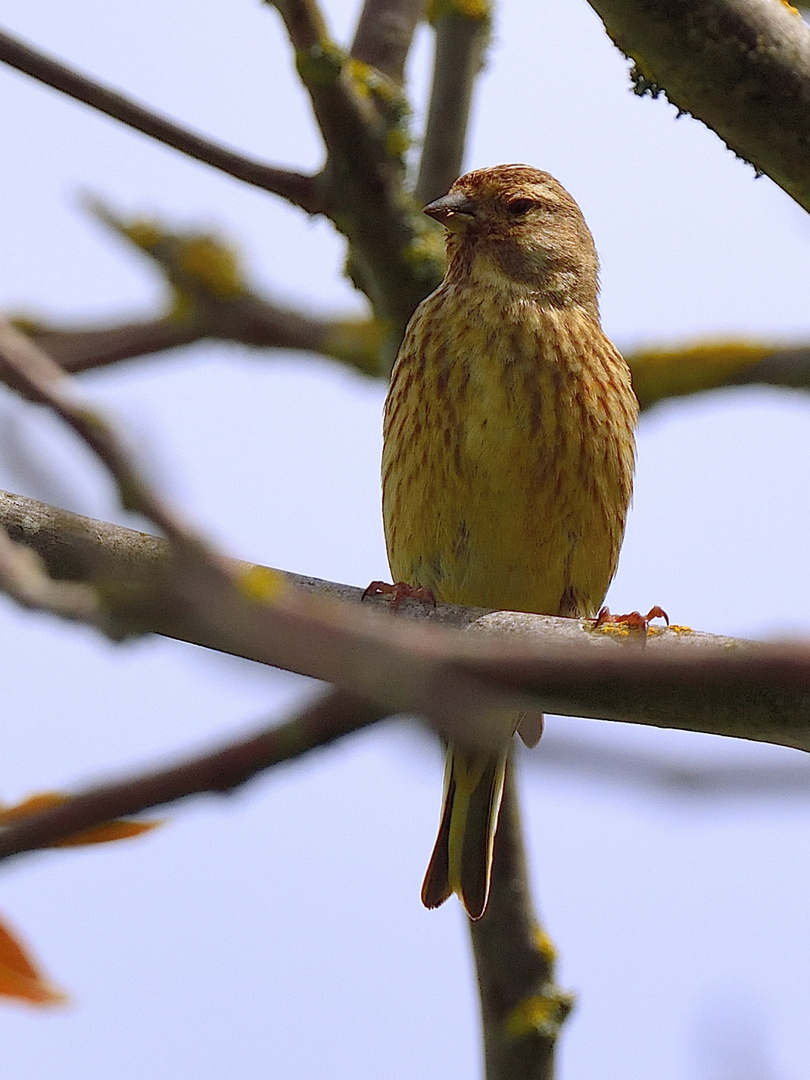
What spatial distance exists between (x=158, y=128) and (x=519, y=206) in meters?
1.84

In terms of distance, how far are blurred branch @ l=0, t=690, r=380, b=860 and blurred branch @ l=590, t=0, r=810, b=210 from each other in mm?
1731

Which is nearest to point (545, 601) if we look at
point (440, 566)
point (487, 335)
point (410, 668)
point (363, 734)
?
point (440, 566)

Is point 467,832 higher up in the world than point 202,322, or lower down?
lower down

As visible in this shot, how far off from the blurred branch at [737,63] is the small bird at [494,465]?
2.27 meters

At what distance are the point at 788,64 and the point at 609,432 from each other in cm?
265

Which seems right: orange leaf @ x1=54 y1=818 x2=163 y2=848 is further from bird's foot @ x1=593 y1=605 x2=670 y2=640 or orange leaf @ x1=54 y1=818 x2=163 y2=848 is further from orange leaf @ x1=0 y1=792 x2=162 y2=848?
bird's foot @ x1=593 y1=605 x2=670 y2=640

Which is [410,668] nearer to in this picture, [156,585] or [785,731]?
[156,585]

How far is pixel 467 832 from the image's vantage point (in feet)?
16.4

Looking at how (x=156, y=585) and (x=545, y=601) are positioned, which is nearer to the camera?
(x=156, y=585)

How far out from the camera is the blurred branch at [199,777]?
1188 mm

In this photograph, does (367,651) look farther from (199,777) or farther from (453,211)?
(453,211)

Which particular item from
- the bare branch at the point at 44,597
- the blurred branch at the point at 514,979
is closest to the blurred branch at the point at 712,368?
the blurred branch at the point at 514,979

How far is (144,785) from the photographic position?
1190 mm

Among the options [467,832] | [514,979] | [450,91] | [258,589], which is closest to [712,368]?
[450,91]
